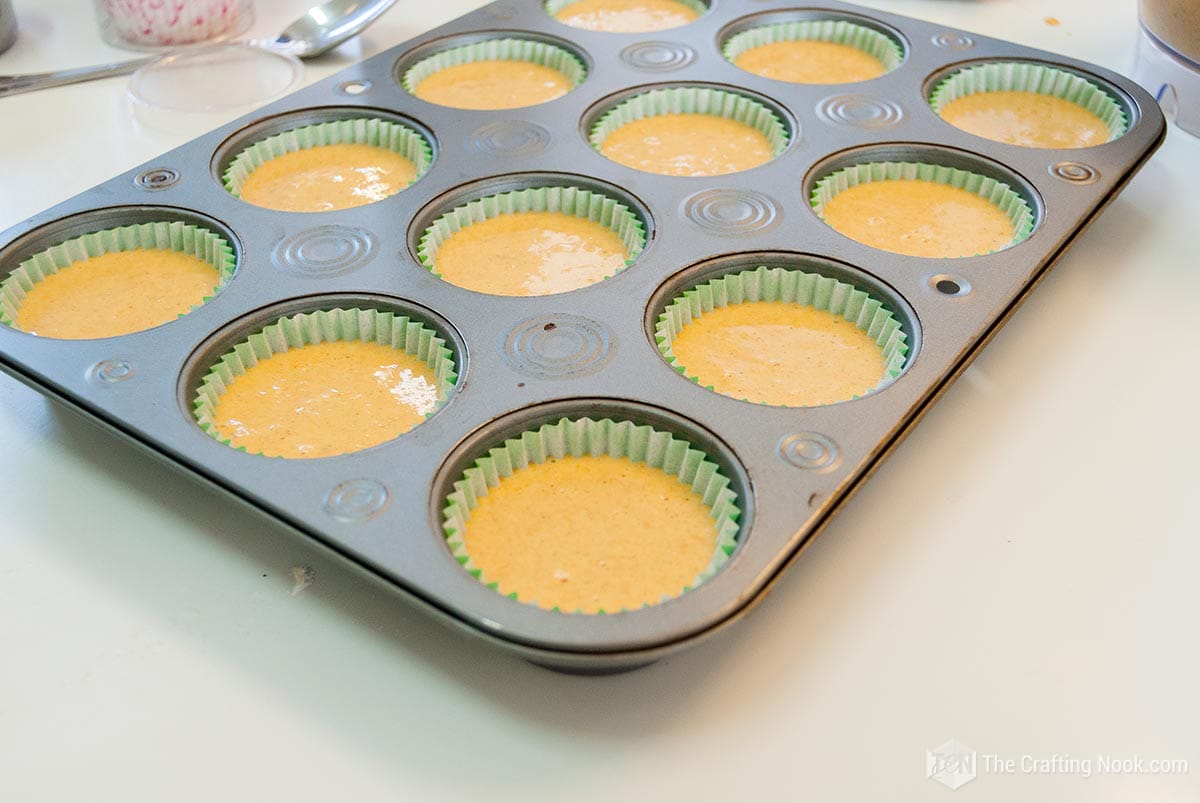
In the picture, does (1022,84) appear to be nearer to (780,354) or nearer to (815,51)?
(815,51)

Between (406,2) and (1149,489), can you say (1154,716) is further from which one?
(406,2)

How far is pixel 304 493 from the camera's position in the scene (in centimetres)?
85

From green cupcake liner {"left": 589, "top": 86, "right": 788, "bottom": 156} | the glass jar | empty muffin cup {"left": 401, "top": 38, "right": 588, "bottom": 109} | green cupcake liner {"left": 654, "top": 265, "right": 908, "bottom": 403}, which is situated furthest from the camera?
the glass jar

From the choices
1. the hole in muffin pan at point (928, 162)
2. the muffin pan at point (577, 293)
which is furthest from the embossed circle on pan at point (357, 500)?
the hole in muffin pan at point (928, 162)

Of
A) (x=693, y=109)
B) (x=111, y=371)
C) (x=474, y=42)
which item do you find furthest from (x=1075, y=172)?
(x=111, y=371)

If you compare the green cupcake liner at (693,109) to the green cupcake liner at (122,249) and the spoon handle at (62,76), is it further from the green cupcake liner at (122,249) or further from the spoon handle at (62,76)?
the spoon handle at (62,76)

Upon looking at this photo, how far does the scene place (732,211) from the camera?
1.21m

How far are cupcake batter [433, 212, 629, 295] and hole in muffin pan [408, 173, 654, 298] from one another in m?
0.03

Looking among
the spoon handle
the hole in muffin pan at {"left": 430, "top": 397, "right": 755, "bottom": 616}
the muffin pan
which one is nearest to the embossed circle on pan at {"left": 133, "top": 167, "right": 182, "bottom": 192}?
the muffin pan

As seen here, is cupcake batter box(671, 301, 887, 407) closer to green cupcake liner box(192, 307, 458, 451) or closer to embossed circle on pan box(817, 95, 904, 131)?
green cupcake liner box(192, 307, 458, 451)

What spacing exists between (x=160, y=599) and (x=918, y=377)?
662 mm

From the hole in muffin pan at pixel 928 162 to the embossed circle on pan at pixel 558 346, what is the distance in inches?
14.4

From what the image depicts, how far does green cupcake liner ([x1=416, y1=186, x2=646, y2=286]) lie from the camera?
A: 4.05 ft

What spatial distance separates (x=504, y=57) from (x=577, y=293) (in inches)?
27.5
